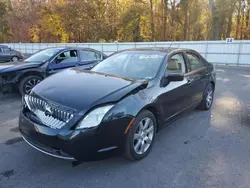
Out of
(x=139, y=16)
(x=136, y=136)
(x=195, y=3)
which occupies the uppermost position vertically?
(x=195, y=3)

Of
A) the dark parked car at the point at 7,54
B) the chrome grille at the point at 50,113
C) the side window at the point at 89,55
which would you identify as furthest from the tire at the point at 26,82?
the dark parked car at the point at 7,54

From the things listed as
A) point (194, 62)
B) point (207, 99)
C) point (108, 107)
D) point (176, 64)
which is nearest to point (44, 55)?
point (176, 64)

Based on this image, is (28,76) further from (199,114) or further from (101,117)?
(199,114)

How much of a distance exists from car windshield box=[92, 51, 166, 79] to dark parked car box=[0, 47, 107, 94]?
3.86 ft

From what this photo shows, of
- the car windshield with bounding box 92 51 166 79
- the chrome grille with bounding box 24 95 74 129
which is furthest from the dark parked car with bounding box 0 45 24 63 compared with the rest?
the chrome grille with bounding box 24 95 74 129

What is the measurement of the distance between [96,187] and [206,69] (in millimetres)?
3460

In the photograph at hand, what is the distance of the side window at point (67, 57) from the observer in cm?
608

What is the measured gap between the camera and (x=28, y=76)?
559cm

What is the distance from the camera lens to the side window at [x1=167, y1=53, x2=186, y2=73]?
3342mm

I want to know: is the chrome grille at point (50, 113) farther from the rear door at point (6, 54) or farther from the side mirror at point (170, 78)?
the rear door at point (6, 54)

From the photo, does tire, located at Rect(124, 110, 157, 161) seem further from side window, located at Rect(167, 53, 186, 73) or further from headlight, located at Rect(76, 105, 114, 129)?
side window, located at Rect(167, 53, 186, 73)

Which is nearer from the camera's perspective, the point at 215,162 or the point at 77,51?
the point at 215,162

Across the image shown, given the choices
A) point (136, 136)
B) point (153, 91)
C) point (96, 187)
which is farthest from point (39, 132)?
point (153, 91)

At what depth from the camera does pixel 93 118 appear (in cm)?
221
